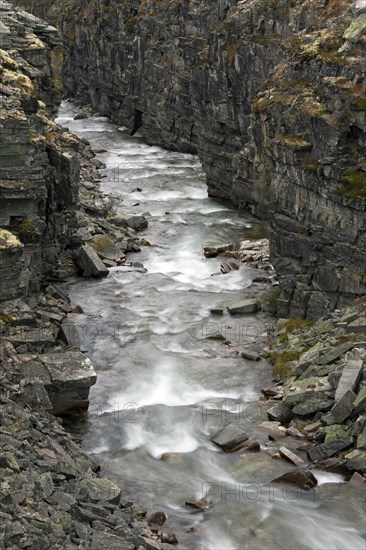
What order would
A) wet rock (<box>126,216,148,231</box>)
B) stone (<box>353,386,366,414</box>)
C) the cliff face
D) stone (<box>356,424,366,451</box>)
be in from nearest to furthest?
stone (<box>356,424,366,451</box>), stone (<box>353,386,366,414</box>), the cliff face, wet rock (<box>126,216,148,231</box>)

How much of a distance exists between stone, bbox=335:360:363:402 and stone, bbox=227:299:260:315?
9.78 m

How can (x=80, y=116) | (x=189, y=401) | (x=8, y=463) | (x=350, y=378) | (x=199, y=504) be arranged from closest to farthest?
1. (x=8, y=463)
2. (x=199, y=504)
3. (x=350, y=378)
4. (x=189, y=401)
5. (x=80, y=116)

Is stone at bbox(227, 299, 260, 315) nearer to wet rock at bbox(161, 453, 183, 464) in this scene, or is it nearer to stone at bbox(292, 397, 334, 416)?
stone at bbox(292, 397, 334, 416)

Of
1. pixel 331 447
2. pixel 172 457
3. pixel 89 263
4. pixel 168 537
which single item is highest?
pixel 331 447

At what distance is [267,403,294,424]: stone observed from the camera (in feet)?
99.7

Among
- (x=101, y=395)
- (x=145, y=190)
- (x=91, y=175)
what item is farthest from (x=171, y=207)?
(x=101, y=395)

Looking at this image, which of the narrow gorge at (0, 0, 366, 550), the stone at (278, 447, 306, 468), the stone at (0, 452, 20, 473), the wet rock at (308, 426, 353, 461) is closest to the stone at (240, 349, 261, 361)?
the narrow gorge at (0, 0, 366, 550)

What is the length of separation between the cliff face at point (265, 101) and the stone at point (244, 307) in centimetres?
161

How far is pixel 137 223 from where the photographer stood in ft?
174

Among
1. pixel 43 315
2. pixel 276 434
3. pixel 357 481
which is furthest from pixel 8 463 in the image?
pixel 43 315

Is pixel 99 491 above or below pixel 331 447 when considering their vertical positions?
above

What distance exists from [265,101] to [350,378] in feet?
51.3

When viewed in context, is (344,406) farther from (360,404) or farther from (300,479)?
(300,479)

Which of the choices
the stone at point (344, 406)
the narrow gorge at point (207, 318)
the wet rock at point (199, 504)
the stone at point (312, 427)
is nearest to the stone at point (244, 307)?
the narrow gorge at point (207, 318)
